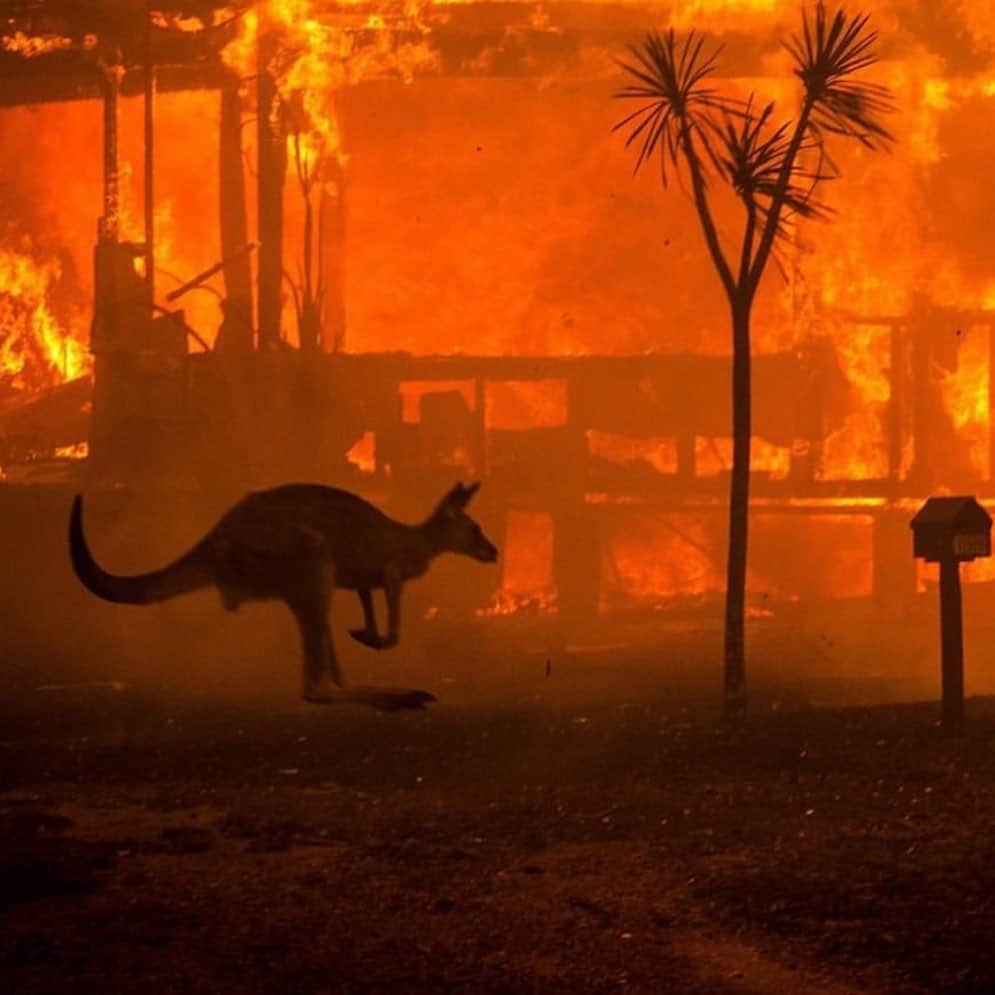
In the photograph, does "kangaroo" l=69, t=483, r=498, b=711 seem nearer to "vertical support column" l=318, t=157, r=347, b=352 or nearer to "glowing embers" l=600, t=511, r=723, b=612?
"glowing embers" l=600, t=511, r=723, b=612

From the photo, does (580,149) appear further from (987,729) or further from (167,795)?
(167,795)

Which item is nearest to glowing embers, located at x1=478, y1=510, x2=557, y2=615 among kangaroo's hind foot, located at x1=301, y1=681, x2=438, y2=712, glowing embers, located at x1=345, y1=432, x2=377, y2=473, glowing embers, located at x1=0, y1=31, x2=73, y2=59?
glowing embers, located at x1=345, y1=432, x2=377, y2=473

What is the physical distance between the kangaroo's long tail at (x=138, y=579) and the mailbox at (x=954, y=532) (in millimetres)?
4282

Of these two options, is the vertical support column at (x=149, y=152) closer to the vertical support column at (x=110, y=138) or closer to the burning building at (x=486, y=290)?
the burning building at (x=486, y=290)

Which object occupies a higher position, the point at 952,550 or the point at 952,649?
the point at 952,550

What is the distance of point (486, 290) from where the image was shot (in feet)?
79.4

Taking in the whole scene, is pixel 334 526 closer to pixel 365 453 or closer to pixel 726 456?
pixel 365 453

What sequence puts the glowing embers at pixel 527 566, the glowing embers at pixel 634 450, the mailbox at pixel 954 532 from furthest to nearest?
the glowing embers at pixel 634 450, the glowing embers at pixel 527 566, the mailbox at pixel 954 532

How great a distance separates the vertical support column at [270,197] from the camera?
21.9 metres

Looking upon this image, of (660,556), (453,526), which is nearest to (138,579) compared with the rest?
(453,526)

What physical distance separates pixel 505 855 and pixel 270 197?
52.8 ft

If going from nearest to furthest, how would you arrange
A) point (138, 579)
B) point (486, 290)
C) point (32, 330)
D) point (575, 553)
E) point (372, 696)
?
point (138, 579)
point (372, 696)
point (575, 553)
point (486, 290)
point (32, 330)

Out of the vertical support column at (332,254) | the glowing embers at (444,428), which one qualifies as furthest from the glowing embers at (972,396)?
the vertical support column at (332,254)

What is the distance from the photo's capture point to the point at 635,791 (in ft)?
28.6
